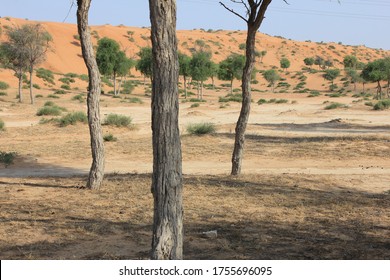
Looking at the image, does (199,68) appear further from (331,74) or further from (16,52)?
(331,74)

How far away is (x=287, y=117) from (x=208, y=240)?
79.6 ft

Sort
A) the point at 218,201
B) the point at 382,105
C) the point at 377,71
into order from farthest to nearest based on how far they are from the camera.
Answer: the point at 377,71, the point at 382,105, the point at 218,201

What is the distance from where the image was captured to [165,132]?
173 inches

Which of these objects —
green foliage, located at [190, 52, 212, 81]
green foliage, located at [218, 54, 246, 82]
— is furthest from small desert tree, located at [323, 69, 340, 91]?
green foliage, located at [190, 52, 212, 81]

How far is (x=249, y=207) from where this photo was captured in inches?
327

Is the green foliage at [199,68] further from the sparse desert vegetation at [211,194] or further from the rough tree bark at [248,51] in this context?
the rough tree bark at [248,51]

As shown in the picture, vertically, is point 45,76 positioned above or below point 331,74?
below

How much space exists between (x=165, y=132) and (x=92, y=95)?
213 inches

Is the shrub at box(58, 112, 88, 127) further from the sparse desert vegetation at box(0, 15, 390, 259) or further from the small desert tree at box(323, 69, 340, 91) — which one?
the small desert tree at box(323, 69, 340, 91)

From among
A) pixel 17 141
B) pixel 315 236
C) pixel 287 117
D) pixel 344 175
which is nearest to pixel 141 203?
pixel 315 236

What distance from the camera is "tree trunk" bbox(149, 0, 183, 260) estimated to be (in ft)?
14.4

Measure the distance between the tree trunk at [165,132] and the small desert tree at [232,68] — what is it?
5059 centimetres

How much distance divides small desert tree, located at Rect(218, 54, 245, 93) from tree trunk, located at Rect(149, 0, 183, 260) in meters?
50.6

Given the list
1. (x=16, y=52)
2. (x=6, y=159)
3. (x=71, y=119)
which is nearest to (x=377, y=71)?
(x=16, y=52)
